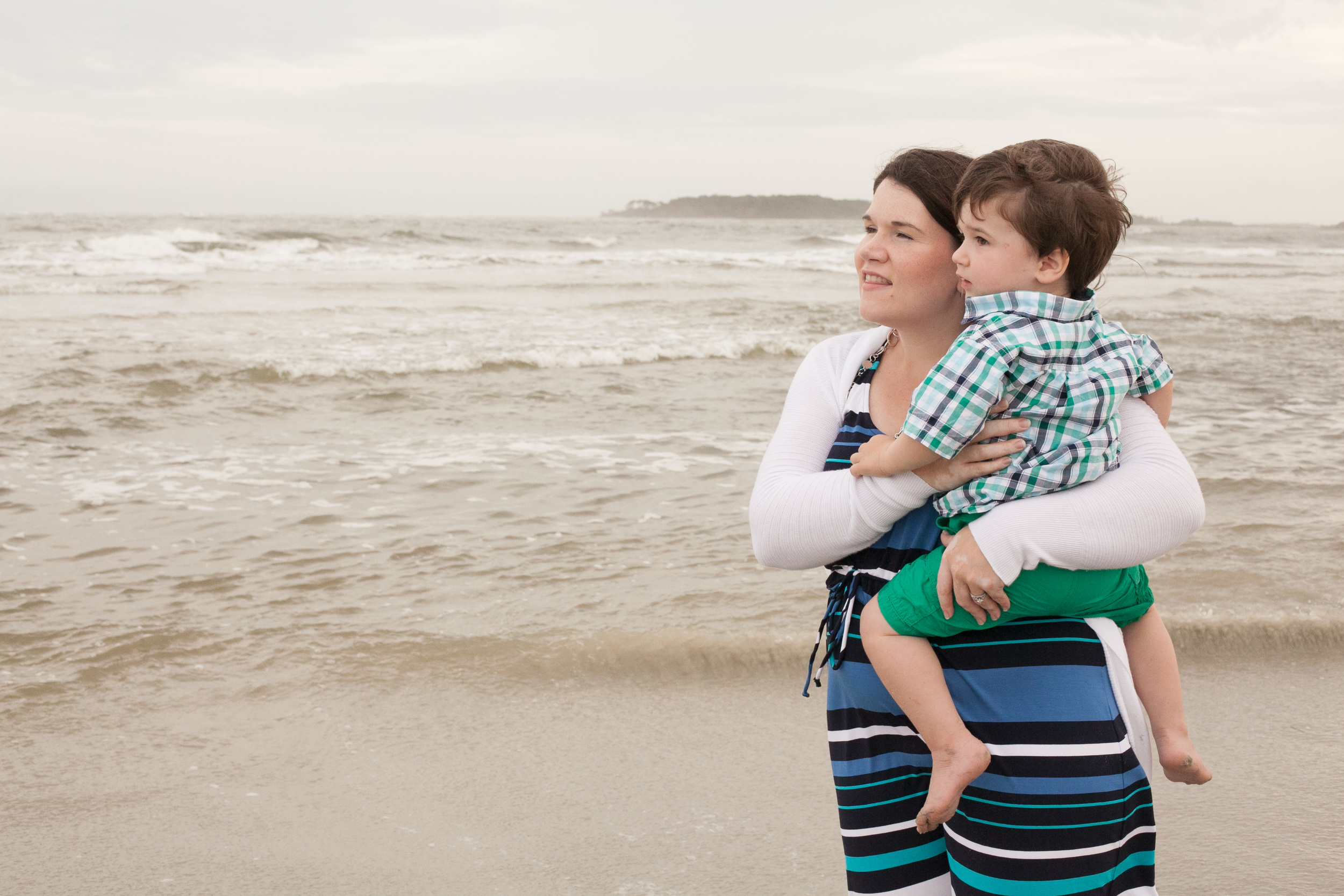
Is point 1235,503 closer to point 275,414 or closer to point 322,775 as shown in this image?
point 322,775

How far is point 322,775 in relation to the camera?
3.20m

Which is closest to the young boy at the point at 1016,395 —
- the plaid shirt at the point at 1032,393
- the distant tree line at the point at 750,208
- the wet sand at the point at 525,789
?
the plaid shirt at the point at 1032,393

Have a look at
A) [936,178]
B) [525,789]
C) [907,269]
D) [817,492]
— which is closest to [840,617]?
[817,492]

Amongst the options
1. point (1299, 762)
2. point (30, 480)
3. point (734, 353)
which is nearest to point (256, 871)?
point (1299, 762)

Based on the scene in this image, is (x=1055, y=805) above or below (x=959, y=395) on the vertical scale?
below

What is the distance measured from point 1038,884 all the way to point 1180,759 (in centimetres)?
36

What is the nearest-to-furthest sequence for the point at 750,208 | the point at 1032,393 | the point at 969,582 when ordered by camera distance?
the point at 969,582 < the point at 1032,393 < the point at 750,208

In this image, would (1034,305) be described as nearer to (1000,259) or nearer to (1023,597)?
(1000,259)

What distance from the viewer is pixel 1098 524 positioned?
1.51 m

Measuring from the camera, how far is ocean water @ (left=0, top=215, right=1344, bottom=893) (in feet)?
9.52

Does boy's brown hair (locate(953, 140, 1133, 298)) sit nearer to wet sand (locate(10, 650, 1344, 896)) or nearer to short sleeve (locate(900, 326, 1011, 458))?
short sleeve (locate(900, 326, 1011, 458))

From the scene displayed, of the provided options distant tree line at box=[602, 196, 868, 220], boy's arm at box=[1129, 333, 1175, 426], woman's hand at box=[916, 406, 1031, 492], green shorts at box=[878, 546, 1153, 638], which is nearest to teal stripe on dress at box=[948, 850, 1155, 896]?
green shorts at box=[878, 546, 1153, 638]

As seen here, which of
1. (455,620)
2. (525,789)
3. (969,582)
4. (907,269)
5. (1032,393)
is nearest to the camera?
(969,582)

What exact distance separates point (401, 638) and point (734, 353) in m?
8.38
